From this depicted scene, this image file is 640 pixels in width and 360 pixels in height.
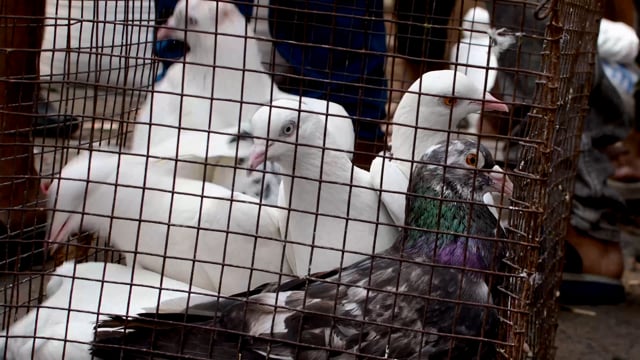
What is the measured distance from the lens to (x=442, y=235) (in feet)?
6.67

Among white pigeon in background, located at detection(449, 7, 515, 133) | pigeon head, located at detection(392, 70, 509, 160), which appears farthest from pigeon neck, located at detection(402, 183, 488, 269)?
white pigeon in background, located at detection(449, 7, 515, 133)

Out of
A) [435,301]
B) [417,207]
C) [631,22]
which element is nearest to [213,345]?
[435,301]

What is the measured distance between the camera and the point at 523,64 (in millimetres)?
3656

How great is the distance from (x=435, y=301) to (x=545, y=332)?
0.68m

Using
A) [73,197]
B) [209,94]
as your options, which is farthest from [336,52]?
[73,197]

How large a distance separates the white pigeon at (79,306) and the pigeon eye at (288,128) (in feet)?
1.37

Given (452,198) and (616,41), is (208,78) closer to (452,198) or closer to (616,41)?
(452,198)

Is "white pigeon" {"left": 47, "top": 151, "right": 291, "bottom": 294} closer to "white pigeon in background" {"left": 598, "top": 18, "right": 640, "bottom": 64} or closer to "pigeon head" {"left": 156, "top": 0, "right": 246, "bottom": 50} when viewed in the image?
"pigeon head" {"left": 156, "top": 0, "right": 246, "bottom": 50}

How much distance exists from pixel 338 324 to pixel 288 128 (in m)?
0.51

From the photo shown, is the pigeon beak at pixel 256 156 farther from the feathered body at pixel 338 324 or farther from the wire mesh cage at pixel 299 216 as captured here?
the feathered body at pixel 338 324

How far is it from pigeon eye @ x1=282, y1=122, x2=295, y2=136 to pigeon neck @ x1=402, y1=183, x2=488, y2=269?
1.07ft

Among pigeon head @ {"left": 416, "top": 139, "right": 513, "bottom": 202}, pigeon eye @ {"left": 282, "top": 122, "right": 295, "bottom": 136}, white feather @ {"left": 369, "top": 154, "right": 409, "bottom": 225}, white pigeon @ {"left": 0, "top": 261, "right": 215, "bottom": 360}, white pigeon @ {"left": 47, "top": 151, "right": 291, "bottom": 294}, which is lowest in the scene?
white pigeon @ {"left": 0, "top": 261, "right": 215, "bottom": 360}

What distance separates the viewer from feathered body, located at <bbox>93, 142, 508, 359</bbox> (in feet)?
6.02

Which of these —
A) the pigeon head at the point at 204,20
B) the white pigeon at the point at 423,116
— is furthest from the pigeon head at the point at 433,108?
the pigeon head at the point at 204,20
